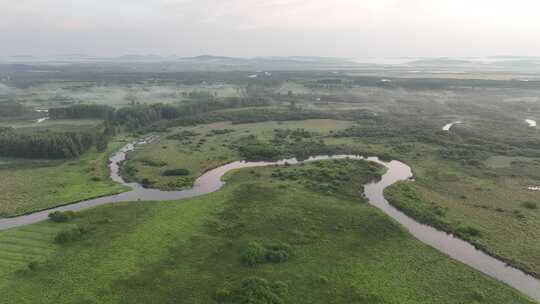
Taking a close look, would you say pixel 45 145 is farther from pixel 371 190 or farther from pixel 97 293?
pixel 371 190

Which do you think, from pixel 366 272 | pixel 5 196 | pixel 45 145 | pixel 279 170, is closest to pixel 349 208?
pixel 366 272

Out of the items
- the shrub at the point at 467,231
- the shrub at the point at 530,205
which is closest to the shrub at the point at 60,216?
the shrub at the point at 467,231

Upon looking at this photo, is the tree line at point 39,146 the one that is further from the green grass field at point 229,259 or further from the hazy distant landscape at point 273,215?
the green grass field at point 229,259

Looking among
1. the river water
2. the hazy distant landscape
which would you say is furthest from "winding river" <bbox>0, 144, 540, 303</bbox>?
the river water

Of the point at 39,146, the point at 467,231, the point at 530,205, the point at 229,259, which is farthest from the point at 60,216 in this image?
the point at 530,205

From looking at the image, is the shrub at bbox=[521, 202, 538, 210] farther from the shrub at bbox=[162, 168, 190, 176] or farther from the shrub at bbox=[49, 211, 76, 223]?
the shrub at bbox=[49, 211, 76, 223]

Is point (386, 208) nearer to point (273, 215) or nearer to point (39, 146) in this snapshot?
point (273, 215)
